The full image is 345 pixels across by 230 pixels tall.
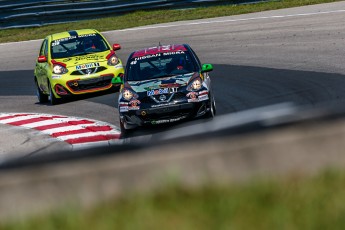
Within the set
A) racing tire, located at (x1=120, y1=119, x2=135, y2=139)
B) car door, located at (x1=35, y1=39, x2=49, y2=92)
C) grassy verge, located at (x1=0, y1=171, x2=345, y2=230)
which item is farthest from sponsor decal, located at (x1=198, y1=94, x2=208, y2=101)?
grassy verge, located at (x1=0, y1=171, x2=345, y2=230)

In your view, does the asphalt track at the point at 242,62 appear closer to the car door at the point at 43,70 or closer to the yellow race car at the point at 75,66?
the yellow race car at the point at 75,66

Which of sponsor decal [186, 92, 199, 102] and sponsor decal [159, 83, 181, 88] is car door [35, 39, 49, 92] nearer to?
sponsor decal [159, 83, 181, 88]

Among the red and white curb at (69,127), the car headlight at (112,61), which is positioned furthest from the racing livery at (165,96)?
the car headlight at (112,61)

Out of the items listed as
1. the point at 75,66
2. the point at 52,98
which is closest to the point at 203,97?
the point at 75,66

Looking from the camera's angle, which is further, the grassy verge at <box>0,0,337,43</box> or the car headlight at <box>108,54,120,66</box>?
the grassy verge at <box>0,0,337,43</box>

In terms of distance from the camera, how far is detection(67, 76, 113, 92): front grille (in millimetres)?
18422

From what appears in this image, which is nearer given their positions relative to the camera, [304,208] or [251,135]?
[304,208]

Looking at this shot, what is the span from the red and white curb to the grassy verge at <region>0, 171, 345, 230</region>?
7.93 meters

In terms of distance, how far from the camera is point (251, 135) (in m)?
5.13

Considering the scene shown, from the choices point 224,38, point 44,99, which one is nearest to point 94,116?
point 44,99

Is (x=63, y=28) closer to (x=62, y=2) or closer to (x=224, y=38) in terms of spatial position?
(x=62, y=2)

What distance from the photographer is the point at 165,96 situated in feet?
45.1

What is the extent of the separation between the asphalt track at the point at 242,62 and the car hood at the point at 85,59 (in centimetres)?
75

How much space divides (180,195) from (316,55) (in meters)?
15.5
